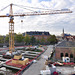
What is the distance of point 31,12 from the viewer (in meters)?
46.0

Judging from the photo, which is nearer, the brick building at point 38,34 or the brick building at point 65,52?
the brick building at point 65,52

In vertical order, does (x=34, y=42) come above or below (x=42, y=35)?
below

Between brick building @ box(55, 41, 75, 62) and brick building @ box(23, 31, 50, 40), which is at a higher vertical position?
brick building @ box(23, 31, 50, 40)

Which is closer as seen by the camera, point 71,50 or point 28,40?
point 71,50

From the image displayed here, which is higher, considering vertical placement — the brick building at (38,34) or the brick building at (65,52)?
the brick building at (38,34)

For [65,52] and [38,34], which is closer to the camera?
[65,52]

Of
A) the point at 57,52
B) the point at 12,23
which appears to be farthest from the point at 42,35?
the point at 57,52

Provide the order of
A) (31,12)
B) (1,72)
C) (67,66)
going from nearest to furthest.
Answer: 1. (1,72)
2. (67,66)
3. (31,12)

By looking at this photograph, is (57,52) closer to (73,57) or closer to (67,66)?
(73,57)

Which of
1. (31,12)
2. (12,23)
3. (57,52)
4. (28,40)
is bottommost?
(57,52)

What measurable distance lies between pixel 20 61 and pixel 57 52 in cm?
1142

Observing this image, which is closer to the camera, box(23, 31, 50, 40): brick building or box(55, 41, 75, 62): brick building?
box(55, 41, 75, 62): brick building

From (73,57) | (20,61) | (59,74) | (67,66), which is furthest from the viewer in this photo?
(73,57)

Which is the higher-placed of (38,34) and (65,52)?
(38,34)
